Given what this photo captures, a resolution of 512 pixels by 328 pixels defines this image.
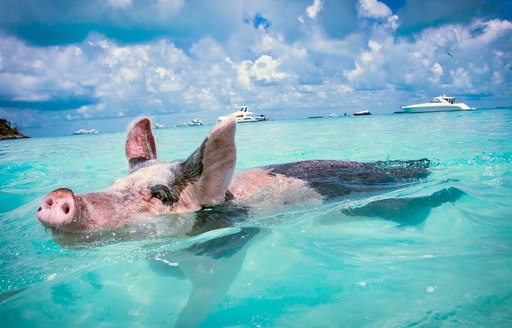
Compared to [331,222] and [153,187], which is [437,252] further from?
[153,187]

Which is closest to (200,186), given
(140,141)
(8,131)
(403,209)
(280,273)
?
(140,141)

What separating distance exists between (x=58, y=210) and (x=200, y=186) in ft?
5.13

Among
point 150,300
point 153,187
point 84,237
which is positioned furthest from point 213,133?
point 150,300

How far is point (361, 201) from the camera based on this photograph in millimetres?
4949

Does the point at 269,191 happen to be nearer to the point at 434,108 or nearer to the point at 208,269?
the point at 208,269

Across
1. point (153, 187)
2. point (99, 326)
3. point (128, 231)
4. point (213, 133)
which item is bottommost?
point (99, 326)

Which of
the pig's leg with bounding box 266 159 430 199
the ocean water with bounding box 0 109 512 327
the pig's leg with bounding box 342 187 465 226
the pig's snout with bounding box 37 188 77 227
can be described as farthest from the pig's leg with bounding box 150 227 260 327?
the pig's leg with bounding box 266 159 430 199

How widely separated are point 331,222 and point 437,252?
4.33ft

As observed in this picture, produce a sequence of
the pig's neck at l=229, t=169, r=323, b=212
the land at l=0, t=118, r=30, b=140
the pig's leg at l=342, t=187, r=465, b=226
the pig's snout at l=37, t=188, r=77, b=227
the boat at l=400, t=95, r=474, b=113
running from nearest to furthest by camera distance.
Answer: the pig's snout at l=37, t=188, r=77, b=227 < the pig's leg at l=342, t=187, r=465, b=226 < the pig's neck at l=229, t=169, r=323, b=212 < the land at l=0, t=118, r=30, b=140 < the boat at l=400, t=95, r=474, b=113

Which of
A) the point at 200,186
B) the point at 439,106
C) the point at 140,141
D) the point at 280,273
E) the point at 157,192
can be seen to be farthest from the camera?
the point at 439,106

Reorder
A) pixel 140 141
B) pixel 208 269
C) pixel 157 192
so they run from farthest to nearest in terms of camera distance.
→ pixel 140 141
pixel 157 192
pixel 208 269

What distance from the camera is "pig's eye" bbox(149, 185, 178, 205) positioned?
400cm

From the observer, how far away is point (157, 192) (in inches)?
157

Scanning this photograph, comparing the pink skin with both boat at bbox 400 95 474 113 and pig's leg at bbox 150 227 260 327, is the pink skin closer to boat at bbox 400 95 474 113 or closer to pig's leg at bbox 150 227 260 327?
pig's leg at bbox 150 227 260 327
